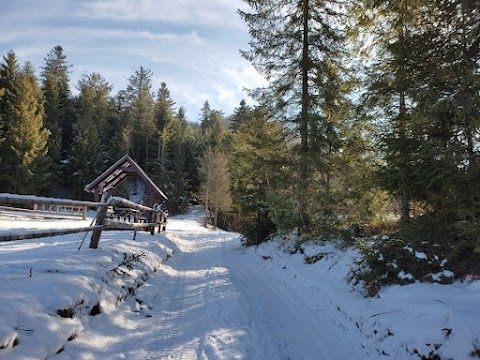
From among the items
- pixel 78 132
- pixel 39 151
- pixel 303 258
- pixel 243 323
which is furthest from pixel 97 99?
pixel 243 323

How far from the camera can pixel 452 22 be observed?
6719 millimetres

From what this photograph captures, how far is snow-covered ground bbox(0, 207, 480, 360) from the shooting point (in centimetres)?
382

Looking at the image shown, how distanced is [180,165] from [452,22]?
50.7 metres

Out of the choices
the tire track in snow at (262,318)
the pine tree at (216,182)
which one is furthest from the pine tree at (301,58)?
the pine tree at (216,182)

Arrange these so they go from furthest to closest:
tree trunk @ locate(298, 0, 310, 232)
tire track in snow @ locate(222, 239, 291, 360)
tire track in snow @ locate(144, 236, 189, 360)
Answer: tree trunk @ locate(298, 0, 310, 232) < tire track in snow @ locate(222, 239, 291, 360) < tire track in snow @ locate(144, 236, 189, 360)

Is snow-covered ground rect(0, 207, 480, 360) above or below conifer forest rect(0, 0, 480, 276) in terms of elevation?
below

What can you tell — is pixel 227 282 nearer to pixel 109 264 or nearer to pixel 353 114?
pixel 109 264

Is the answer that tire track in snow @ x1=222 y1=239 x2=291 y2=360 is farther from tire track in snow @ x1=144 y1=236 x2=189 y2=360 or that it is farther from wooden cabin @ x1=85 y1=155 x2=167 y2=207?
wooden cabin @ x1=85 y1=155 x2=167 y2=207

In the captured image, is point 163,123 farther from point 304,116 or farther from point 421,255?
point 421,255

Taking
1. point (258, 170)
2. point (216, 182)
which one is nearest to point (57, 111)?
point (216, 182)

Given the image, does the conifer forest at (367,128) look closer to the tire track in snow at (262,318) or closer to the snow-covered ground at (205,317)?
the snow-covered ground at (205,317)

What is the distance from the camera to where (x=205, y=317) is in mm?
5738

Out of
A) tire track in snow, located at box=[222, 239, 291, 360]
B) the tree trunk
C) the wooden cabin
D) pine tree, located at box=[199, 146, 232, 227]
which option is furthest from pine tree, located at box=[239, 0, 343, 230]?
pine tree, located at box=[199, 146, 232, 227]

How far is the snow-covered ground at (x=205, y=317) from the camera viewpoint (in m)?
3.82
